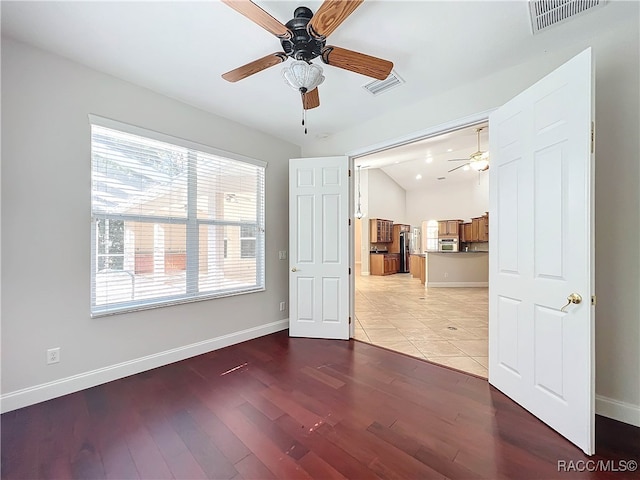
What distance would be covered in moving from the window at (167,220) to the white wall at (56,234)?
11cm

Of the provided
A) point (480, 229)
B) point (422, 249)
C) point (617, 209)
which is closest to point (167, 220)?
A: point (617, 209)

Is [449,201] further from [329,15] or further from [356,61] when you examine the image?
[329,15]

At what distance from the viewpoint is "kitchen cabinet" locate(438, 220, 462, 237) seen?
9.41m

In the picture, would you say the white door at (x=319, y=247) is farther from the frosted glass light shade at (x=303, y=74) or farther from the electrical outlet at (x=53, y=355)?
Answer: the electrical outlet at (x=53, y=355)

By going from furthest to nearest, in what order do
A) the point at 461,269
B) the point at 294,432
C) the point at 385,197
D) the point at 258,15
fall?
the point at 385,197
the point at 461,269
the point at 294,432
the point at 258,15

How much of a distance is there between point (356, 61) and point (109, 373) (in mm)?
3255

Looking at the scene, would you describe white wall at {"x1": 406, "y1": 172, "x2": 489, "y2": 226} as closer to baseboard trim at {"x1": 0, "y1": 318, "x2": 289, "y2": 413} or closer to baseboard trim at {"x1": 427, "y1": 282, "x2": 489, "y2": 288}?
baseboard trim at {"x1": 427, "y1": 282, "x2": 489, "y2": 288}

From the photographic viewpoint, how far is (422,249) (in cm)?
1256

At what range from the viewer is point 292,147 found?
401 centimetres

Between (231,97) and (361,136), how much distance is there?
1607mm

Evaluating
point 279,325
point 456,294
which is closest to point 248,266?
point 279,325

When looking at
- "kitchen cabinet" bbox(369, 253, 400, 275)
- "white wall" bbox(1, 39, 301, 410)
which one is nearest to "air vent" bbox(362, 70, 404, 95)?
"white wall" bbox(1, 39, 301, 410)

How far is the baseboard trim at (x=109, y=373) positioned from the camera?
196 cm

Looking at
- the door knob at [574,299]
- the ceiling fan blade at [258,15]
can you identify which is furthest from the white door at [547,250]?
the ceiling fan blade at [258,15]
